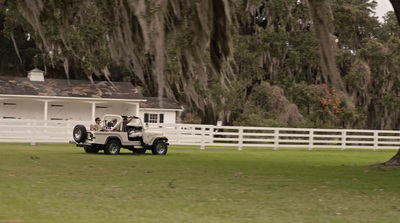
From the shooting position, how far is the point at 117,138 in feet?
61.3

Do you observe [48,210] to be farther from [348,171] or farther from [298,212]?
[348,171]

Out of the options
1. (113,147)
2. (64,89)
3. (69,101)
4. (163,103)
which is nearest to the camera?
(113,147)

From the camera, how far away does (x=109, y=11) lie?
13.6m

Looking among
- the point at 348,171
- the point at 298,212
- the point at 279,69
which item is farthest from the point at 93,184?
the point at 279,69

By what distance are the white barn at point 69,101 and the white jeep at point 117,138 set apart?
411 inches

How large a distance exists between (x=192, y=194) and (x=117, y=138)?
9922mm

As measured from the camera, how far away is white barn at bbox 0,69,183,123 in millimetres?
30625

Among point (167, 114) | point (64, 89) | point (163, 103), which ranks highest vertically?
point (64, 89)

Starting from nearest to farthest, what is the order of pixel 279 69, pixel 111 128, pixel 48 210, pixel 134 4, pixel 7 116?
pixel 48 210, pixel 134 4, pixel 111 128, pixel 7 116, pixel 279 69

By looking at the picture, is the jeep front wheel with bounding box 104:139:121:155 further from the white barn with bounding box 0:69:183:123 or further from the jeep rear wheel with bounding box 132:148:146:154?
the white barn with bounding box 0:69:183:123

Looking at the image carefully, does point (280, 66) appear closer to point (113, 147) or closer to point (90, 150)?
point (90, 150)

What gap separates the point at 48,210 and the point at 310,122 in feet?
90.8

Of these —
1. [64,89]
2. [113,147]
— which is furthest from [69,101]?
[113,147]

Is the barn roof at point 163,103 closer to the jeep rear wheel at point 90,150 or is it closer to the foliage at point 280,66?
the foliage at point 280,66
